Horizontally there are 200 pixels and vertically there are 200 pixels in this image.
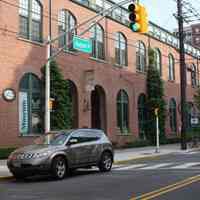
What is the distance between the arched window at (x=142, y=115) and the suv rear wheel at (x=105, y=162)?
77.2 feet

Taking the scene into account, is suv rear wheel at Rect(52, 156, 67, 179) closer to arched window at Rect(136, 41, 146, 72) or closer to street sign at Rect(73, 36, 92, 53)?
street sign at Rect(73, 36, 92, 53)

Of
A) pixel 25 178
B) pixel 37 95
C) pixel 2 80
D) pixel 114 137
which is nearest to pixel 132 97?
pixel 114 137

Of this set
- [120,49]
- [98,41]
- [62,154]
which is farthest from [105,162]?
[120,49]

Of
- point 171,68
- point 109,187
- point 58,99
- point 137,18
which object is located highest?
point 171,68

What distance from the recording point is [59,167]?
1619cm

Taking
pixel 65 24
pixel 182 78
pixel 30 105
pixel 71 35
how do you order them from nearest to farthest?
pixel 30 105, pixel 65 24, pixel 71 35, pixel 182 78

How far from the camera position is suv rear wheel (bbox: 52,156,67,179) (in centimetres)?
1590

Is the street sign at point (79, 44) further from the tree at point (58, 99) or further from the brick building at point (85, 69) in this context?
the tree at point (58, 99)

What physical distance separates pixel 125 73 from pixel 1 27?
15935 mm

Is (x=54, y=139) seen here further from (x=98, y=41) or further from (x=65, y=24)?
(x=98, y=41)

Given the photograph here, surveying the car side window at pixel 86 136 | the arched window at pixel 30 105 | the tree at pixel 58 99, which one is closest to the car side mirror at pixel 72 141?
the car side window at pixel 86 136

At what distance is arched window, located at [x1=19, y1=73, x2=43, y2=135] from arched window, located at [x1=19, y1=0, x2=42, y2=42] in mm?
2484

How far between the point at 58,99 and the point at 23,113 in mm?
2543

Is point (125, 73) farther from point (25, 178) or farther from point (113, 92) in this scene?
Answer: point (25, 178)
